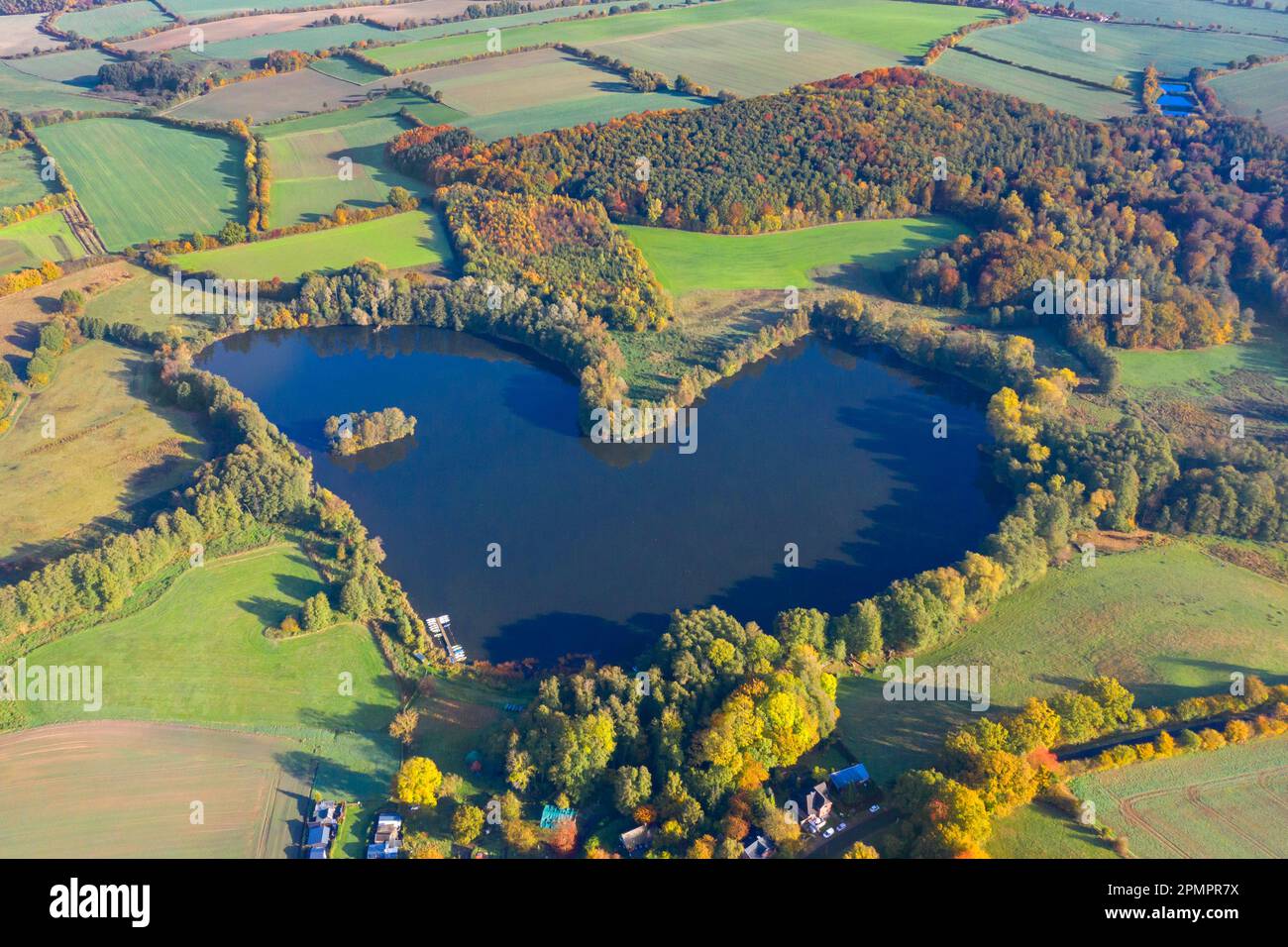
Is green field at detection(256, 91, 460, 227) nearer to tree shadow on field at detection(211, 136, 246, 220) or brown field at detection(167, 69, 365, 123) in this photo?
tree shadow on field at detection(211, 136, 246, 220)

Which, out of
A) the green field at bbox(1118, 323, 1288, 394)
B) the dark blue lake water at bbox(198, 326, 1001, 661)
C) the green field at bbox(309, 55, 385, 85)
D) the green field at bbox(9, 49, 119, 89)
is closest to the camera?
the dark blue lake water at bbox(198, 326, 1001, 661)

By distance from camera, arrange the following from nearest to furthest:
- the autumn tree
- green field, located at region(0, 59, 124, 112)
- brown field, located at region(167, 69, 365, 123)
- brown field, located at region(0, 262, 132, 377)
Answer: the autumn tree
brown field, located at region(0, 262, 132, 377)
brown field, located at region(167, 69, 365, 123)
green field, located at region(0, 59, 124, 112)

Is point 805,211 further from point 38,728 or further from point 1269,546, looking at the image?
point 38,728

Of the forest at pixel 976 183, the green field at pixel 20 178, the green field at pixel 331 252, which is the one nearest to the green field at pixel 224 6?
the green field at pixel 20 178

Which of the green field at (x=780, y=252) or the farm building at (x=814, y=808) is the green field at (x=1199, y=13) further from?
the farm building at (x=814, y=808)

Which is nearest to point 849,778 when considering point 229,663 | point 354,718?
point 354,718

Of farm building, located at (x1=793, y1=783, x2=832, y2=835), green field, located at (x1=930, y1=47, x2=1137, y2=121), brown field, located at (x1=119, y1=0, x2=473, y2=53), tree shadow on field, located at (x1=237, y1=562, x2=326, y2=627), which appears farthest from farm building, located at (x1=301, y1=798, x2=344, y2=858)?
brown field, located at (x1=119, y1=0, x2=473, y2=53)

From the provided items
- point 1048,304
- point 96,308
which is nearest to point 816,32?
point 1048,304
